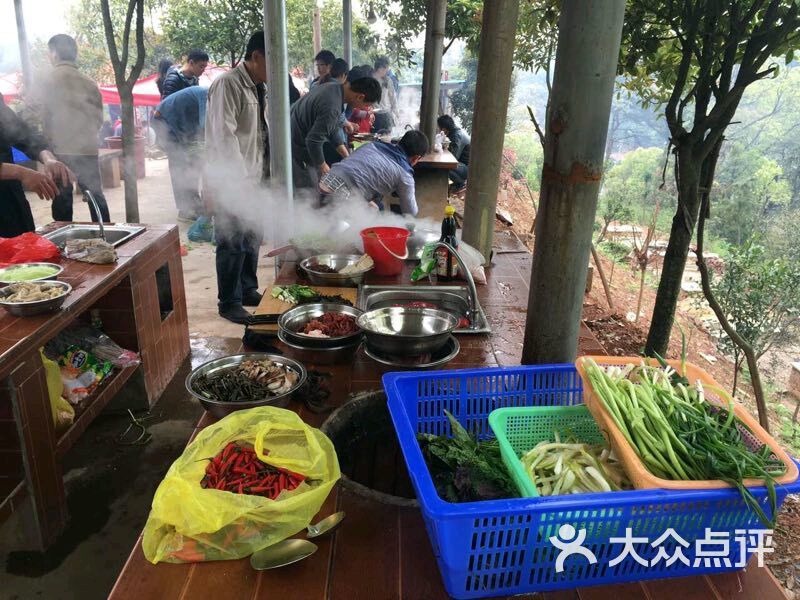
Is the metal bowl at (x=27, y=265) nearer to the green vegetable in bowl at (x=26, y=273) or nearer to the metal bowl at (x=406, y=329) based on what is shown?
the green vegetable in bowl at (x=26, y=273)

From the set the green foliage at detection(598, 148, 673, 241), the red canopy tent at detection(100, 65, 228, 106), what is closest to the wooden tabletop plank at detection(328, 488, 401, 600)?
the green foliage at detection(598, 148, 673, 241)

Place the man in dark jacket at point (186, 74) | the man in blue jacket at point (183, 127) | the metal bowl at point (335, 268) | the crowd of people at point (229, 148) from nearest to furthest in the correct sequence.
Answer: the metal bowl at point (335, 268), the crowd of people at point (229, 148), the man in blue jacket at point (183, 127), the man in dark jacket at point (186, 74)

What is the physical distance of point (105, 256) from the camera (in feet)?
12.0

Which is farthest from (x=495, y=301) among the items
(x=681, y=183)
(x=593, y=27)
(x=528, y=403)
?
(x=593, y=27)

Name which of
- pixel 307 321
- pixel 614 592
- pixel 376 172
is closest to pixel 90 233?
pixel 307 321

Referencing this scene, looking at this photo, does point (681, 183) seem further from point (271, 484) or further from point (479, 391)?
point (271, 484)

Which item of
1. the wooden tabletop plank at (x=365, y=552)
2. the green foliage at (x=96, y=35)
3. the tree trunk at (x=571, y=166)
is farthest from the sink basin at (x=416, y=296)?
the green foliage at (x=96, y=35)

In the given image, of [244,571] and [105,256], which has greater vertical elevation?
[105,256]

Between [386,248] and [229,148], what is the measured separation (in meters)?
1.91

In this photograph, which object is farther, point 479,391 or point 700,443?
point 479,391

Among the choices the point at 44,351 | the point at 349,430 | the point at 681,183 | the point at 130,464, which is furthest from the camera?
the point at 130,464

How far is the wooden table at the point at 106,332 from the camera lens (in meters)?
2.69

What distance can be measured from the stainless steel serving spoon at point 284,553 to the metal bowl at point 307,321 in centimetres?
127

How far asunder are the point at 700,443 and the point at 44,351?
3.65 metres
